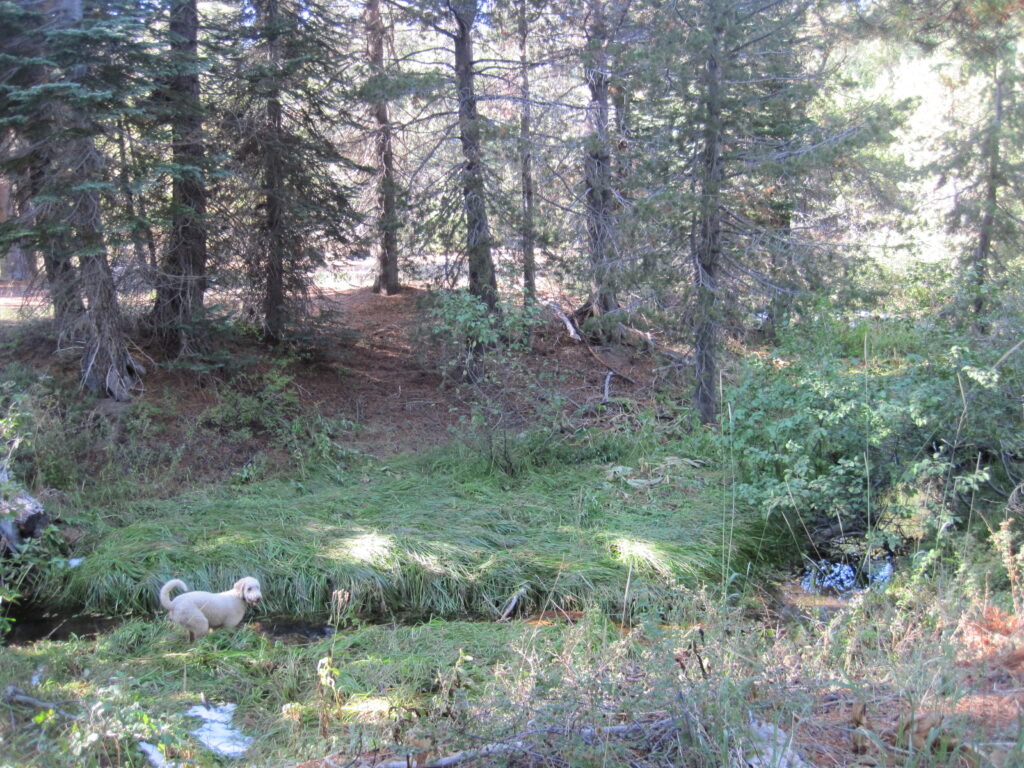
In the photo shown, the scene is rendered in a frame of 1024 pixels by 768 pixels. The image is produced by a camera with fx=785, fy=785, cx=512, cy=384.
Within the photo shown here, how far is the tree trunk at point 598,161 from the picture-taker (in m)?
12.3

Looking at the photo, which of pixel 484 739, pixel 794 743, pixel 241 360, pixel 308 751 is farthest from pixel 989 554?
pixel 241 360

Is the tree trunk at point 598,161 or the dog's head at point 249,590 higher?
the tree trunk at point 598,161

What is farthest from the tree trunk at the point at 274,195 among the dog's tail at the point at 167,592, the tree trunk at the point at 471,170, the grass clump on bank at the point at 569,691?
the grass clump on bank at the point at 569,691

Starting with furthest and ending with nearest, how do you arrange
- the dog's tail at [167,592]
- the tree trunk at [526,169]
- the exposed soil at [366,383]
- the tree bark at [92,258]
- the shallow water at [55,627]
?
1. the tree trunk at [526,169]
2. the exposed soil at [366,383]
3. the tree bark at [92,258]
4. the shallow water at [55,627]
5. the dog's tail at [167,592]

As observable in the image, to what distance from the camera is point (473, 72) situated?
38.3ft

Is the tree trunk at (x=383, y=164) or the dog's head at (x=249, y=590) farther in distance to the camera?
the tree trunk at (x=383, y=164)

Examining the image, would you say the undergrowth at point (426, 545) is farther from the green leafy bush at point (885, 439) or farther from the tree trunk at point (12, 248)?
the tree trunk at point (12, 248)

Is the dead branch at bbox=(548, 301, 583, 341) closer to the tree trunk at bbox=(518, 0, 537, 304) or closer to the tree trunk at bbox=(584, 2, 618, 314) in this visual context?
the tree trunk at bbox=(584, 2, 618, 314)

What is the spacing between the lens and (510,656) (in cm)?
528

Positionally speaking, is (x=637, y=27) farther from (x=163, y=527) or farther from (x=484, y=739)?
(x=484, y=739)

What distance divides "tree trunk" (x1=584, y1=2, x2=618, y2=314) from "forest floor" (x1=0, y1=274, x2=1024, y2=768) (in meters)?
3.56

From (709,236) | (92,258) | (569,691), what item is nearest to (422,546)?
(569,691)

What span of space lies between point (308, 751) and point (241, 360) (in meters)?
7.47

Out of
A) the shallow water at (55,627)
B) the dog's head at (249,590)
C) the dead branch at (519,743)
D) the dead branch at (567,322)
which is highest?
the dead branch at (567,322)
